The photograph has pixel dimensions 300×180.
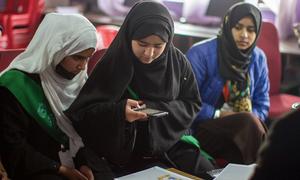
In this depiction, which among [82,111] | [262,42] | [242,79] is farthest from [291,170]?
[262,42]

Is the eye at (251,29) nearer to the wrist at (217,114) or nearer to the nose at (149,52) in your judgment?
the wrist at (217,114)

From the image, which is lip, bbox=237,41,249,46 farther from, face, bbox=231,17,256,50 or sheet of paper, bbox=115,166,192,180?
sheet of paper, bbox=115,166,192,180

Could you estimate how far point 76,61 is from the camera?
1.74 metres

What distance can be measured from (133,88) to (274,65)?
1434 millimetres

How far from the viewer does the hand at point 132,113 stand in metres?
1.69

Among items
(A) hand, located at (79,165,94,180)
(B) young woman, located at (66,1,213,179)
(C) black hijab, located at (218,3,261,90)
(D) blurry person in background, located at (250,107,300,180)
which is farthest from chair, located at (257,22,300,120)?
(D) blurry person in background, located at (250,107,300,180)

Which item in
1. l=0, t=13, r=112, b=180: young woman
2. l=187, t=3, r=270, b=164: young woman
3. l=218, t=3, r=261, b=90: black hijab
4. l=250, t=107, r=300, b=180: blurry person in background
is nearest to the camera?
l=250, t=107, r=300, b=180: blurry person in background

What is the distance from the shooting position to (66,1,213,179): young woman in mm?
1771

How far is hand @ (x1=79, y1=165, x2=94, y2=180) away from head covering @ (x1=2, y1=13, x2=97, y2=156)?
71 millimetres

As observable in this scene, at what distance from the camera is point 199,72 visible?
2.38 meters

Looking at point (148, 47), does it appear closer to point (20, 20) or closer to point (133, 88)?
point (133, 88)

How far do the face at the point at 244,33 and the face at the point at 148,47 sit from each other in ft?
2.50

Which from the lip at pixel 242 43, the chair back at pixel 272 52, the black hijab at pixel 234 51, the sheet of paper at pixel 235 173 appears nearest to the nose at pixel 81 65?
the sheet of paper at pixel 235 173

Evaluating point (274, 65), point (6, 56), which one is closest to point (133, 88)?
point (6, 56)
